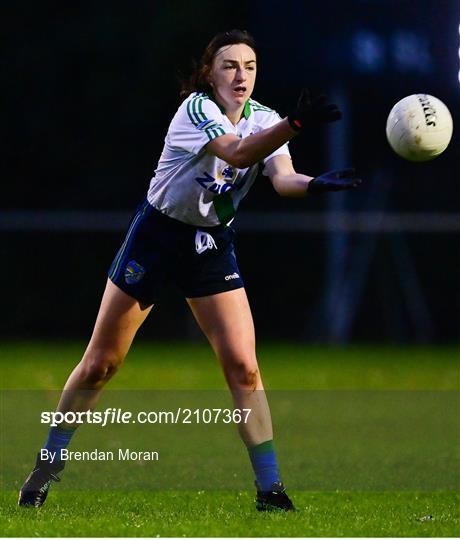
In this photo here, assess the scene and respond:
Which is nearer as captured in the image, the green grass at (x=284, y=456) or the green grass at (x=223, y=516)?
the green grass at (x=223, y=516)

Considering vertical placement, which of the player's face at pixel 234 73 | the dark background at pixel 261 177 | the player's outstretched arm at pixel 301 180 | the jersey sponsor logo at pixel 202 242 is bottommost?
the dark background at pixel 261 177

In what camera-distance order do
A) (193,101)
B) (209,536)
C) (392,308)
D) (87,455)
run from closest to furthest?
(209,536)
(193,101)
(87,455)
(392,308)

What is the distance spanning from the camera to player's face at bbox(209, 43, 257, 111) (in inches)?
230

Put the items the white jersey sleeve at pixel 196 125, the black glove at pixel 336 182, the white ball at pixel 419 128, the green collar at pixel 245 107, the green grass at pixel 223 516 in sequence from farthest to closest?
the green collar at pixel 245 107 < the white ball at pixel 419 128 < the white jersey sleeve at pixel 196 125 < the black glove at pixel 336 182 < the green grass at pixel 223 516

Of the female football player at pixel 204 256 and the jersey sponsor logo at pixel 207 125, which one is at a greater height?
the jersey sponsor logo at pixel 207 125

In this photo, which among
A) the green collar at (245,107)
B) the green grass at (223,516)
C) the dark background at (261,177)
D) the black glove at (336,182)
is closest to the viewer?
the green grass at (223,516)

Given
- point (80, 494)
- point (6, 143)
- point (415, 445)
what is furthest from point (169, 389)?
point (6, 143)

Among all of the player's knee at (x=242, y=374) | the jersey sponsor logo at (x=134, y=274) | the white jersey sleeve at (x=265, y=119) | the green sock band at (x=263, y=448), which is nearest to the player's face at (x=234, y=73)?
the white jersey sleeve at (x=265, y=119)

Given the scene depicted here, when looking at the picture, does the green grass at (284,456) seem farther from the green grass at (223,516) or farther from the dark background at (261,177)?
the dark background at (261,177)

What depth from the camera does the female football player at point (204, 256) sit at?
5863 millimetres

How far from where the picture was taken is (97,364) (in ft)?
19.6

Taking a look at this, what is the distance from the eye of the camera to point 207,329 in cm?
595

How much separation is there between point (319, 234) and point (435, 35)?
324 cm

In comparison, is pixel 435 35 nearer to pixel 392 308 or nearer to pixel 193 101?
pixel 392 308
